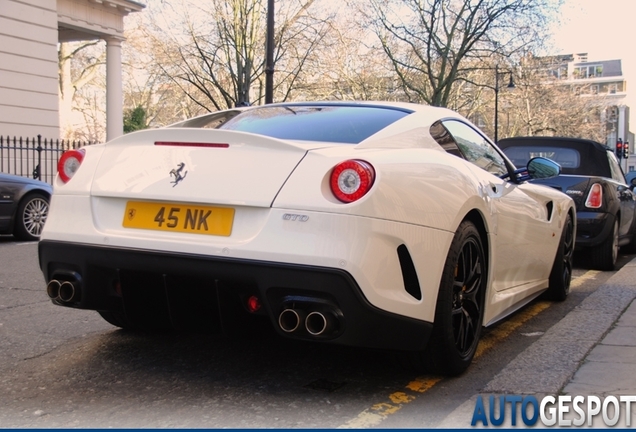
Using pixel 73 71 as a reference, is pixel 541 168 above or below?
below

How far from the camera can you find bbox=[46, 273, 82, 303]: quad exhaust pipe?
3.48 metres

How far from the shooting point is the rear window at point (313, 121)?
3.71 meters

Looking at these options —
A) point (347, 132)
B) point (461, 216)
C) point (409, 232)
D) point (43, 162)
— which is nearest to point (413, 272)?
point (409, 232)

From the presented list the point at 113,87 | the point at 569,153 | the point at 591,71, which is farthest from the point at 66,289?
the point at 591,71

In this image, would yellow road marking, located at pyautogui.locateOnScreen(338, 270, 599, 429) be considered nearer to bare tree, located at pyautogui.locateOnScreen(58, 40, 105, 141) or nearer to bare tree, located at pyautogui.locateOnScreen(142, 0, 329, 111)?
bare tree, located at pyautogui.locateOnScreen(142, 0, 329, 111)

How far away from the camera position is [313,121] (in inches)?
156

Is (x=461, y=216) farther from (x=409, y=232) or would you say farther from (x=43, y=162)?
(x=43, y=162)

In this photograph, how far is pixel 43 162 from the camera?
901 inches

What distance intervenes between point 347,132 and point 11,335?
8.22 feet

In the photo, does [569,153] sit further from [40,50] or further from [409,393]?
[40,50]

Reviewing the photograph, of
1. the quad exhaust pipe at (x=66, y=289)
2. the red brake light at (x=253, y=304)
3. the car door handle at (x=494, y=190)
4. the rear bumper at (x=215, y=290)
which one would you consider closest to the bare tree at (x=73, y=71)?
the car door handle at (x=494, y=190)

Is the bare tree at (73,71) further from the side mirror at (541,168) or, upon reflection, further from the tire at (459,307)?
the tire at (459,307)

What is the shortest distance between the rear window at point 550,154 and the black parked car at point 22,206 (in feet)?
21.6

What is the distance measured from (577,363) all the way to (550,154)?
6050 millimetres
